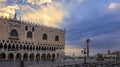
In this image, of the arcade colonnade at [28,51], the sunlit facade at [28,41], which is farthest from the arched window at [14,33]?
→ the arcade colonnade at [28,51]

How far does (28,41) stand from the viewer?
67438 mm

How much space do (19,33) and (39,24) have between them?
407 inches

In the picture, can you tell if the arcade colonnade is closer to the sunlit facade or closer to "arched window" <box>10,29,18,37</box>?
the sunlit facade

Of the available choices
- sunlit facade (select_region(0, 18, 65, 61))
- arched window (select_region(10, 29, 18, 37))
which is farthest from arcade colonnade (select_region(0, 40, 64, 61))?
arched window (select_region(10, 29, 18, 37))

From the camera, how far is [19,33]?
63938 millimetres

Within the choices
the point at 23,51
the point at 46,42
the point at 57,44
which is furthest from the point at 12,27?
the point at 57,44

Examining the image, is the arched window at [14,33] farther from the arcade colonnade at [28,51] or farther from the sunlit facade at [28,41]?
the arcade colonnade at [28,51]

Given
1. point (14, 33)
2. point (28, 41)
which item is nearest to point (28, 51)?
point (28, 41)

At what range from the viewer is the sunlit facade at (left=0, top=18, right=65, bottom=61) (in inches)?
2354

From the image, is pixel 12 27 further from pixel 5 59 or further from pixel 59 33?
pixel 59 33

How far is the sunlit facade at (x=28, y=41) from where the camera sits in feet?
196

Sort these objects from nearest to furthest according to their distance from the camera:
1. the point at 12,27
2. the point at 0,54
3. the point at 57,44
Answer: the point at 0,54 → the point at 12,27 → the point at 57,44

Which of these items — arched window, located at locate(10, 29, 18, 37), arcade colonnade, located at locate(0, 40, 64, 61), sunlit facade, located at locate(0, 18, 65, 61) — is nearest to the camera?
arcade colonnade, located at locate(0, 40, 64, 61)

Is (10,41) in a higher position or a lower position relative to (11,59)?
higher
